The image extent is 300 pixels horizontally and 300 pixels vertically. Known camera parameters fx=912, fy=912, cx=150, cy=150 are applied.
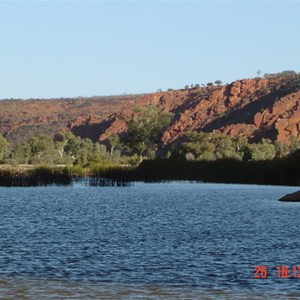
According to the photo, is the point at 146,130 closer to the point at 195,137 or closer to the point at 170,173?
the point at 195,137

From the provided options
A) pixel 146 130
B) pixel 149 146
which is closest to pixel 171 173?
pixel 146 130

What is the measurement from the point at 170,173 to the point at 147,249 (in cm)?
5019

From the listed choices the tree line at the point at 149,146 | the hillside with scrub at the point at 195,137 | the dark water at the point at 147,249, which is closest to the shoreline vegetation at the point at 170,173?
the hillside with scrub at the point at 195,137

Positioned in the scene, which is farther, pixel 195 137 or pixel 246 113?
pixel 246 113

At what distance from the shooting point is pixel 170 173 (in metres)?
78.9

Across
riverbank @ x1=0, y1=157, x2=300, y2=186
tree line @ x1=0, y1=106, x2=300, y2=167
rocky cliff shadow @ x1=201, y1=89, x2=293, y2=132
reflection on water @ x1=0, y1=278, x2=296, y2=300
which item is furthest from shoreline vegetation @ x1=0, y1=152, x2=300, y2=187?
rocky cliff shadow @ x1=201, y1=89, x2=293, y2=132

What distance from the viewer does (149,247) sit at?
2942 cm

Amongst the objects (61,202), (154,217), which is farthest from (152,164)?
(154,217)

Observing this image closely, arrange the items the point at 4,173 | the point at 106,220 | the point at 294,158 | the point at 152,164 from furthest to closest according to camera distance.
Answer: the point at 152,164 → the point at 4,173 → the point at 294,158 → the point at 106,220

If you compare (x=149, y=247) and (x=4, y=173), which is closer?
(x=149, y=247)

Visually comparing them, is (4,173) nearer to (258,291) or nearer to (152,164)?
(152,164)

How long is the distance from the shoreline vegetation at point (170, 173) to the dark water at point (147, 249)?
13.6 meters

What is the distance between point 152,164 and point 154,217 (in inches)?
1438
